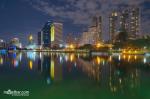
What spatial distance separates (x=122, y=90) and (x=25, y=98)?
831cm

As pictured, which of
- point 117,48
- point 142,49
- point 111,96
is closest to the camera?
point 111,96

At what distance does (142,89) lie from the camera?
22.5m

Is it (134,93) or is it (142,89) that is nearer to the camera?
(134,93)

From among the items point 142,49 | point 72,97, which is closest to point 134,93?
point 72,97

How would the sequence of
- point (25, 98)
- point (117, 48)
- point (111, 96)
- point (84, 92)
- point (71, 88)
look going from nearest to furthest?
point (25, 98) < point (111, 96) < point (84, 92) < point (71, 88) < point (117, 48)

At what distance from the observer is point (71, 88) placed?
915 inches

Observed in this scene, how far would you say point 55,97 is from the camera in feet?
62.5

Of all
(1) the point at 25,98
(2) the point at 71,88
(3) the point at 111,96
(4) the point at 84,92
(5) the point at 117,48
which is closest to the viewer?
(1) the point at 25,98

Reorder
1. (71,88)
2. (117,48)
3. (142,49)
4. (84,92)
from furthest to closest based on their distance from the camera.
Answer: (117,48) < (142,49) < (71,88) < (84,92)

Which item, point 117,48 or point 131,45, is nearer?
point 131,45

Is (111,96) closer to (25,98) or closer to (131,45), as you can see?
(25,98)

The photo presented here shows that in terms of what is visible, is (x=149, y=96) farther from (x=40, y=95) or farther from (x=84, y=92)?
(x=40, y=95)

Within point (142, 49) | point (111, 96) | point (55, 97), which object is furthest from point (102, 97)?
point (142, 49)

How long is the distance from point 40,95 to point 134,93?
24.5ft
